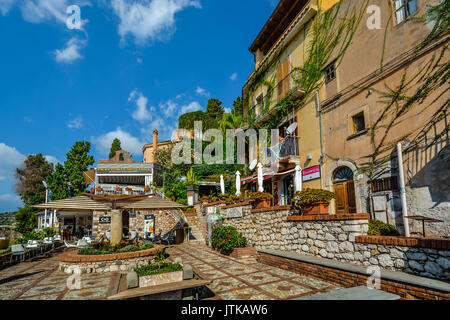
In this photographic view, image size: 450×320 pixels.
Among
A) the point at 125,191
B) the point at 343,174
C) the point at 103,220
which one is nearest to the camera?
the point at 343,174

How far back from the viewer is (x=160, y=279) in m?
4.88

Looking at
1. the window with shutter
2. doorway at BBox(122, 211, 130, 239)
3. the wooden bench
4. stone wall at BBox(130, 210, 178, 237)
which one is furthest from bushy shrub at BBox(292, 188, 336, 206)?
doorway at BBox(122, 211, 130, 239)

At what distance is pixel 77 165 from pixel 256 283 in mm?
30309

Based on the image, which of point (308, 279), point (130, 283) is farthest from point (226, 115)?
point (130, 283)

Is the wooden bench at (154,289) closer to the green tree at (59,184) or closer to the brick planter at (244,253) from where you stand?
the brick planter at (244,253)

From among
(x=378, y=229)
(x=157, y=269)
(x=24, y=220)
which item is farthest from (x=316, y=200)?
(x=24, y=220)

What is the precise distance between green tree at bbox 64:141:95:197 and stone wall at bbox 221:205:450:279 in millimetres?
25591

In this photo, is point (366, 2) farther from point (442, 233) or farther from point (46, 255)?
point (46, 255)

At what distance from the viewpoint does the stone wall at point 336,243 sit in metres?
4.96

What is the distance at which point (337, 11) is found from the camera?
11641mm

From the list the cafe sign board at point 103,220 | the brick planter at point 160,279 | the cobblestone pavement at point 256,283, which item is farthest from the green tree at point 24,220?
the brick planter at point 160,279

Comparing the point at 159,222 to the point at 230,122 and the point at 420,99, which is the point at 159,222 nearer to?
the point at 230,122

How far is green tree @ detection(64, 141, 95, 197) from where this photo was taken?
2981 cm
